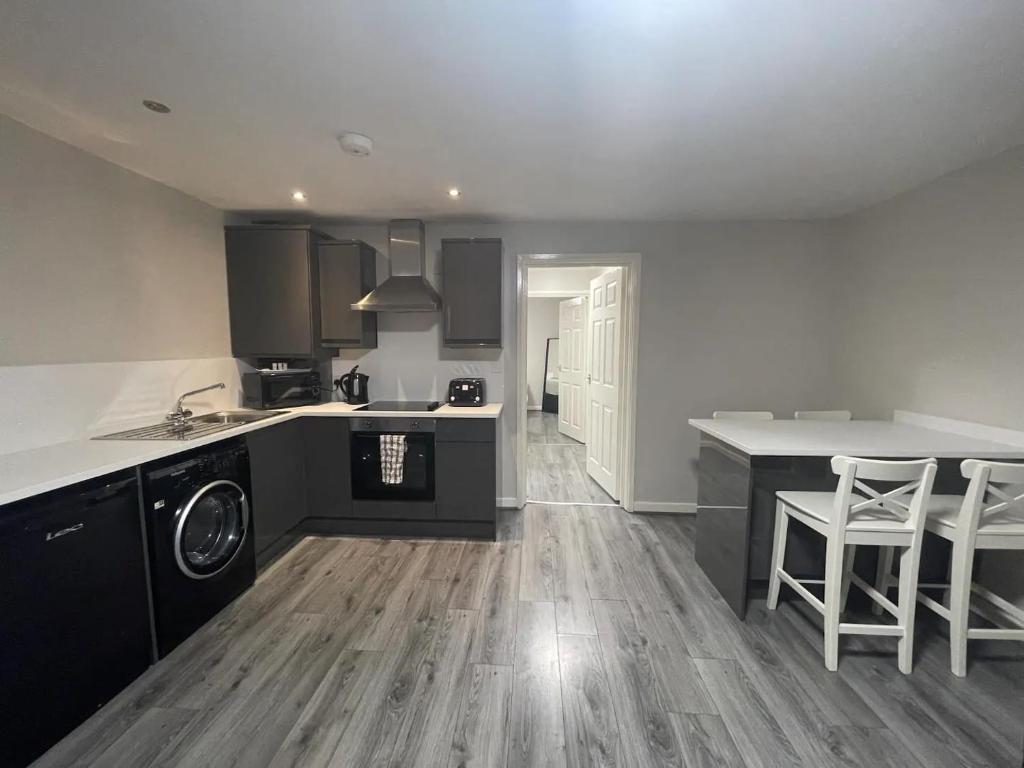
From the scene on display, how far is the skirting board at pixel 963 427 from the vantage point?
1885 mm

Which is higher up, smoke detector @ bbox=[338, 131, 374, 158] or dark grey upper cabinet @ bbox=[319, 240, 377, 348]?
smoke detector @ bbox=[338, 131, 374, 158]

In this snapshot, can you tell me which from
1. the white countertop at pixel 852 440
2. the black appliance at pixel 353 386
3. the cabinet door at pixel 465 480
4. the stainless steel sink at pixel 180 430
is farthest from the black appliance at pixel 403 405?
the white countertop at pixel 852 440

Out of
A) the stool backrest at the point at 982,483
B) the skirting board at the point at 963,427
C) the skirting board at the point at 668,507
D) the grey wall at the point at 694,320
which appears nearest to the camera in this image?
the stool backrest at the point at 982,483

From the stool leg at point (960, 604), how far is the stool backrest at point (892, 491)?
6.6 inches

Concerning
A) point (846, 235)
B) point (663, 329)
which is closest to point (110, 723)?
point (663, 329)

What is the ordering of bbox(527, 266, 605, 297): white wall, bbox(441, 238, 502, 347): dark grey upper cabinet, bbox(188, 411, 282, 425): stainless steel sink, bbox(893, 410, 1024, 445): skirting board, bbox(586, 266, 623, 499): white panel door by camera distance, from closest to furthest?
bbox(893, 410, 1024, 445): skirting board
bbox(188, 411, 282, 425): stainless steel sink
bbox(441, 238, 502, 347): dark grey upper cabinet
bbox(586, 266, 623, 499): white panel door
bbox(527, 266, 605, 297): white wall

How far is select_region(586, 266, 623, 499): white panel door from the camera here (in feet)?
11.0

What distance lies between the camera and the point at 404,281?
9.62 ft

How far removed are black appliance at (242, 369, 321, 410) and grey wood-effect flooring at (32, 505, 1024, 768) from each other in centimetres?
122

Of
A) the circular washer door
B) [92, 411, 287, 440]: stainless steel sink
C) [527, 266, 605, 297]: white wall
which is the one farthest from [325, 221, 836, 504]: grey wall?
[527, 266, 605, 297]: white wall

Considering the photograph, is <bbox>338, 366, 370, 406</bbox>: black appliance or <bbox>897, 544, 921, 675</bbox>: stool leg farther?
<bbox>338, 366, 370, 406</bbox>: black appliance

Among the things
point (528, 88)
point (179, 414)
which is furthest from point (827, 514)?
point (179, 414)

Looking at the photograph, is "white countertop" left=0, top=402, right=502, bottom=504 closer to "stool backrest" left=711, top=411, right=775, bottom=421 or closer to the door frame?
the door frame

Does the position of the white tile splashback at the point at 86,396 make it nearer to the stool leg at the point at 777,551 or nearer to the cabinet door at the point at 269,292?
the cabinet door at the point at 269,292
